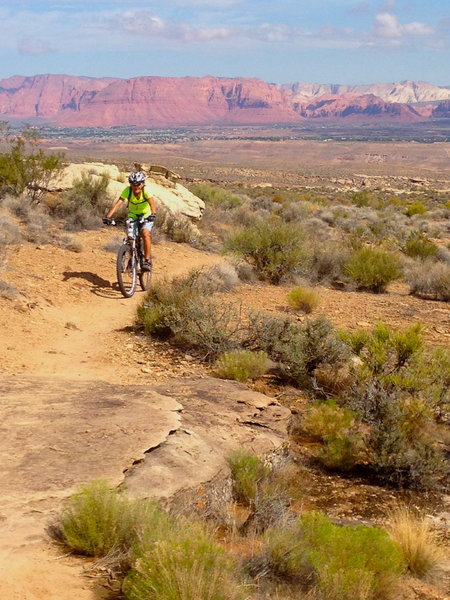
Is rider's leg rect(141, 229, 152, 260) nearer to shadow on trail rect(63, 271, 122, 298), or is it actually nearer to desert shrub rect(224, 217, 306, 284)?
shadow on trail rect(63, 271, 122, 298)

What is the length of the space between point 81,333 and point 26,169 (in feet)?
27.2

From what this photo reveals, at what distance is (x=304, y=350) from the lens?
7.05 metres

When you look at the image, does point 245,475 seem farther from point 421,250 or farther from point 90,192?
point 421,250

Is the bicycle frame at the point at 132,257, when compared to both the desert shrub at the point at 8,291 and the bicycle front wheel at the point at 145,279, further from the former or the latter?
the desert shrub at the point at 8,291

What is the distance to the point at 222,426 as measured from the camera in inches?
205

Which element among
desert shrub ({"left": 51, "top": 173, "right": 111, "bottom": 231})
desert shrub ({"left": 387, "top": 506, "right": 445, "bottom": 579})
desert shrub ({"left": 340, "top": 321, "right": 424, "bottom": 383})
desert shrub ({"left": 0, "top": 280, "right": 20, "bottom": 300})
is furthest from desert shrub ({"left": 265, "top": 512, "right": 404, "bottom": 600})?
desert shrub ({"left": 51, "top": 173, "right": 111, "bottom": 231})

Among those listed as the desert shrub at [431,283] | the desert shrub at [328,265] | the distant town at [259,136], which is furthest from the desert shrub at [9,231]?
the distant town at [259,136]

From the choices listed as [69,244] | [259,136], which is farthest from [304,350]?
[259,136]

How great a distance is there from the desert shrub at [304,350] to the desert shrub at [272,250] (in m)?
4.89

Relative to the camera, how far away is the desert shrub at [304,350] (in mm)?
6910

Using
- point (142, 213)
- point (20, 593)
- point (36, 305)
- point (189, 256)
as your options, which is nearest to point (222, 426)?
point (20, 593)

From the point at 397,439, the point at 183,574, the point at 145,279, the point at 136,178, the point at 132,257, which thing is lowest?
the point at 397,439

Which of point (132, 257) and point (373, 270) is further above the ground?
point (132, 257)

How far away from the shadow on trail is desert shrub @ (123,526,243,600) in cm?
704
